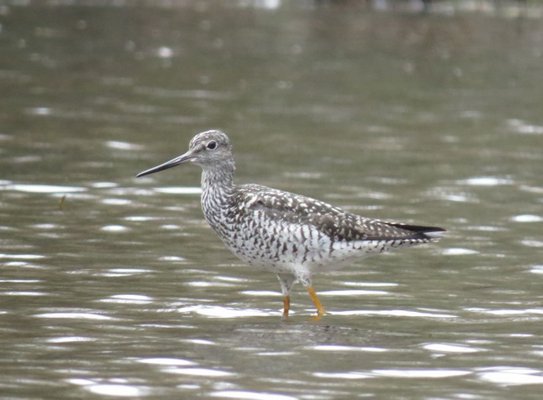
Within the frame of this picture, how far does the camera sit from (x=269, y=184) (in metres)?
16.0

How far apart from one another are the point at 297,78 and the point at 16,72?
502 cm

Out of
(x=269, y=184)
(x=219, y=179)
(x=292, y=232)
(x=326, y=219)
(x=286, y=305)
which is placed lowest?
(x=286, y=305)

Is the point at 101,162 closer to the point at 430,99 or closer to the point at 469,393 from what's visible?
the point at 430,99

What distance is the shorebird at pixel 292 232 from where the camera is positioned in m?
10.6

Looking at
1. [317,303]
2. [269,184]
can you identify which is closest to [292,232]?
[317,303]

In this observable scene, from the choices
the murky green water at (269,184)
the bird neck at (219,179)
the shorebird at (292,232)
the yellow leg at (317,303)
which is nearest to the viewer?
the murky green water at (269,184)

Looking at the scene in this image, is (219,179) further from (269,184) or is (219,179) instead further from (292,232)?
(269,184)

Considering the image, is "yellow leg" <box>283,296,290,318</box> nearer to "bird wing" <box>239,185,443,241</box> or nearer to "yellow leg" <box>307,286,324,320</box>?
"yellow leg" <box>307,286,324,320</box>

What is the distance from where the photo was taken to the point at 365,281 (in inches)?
477

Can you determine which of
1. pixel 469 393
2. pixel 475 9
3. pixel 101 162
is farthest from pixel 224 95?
pixel 475 9

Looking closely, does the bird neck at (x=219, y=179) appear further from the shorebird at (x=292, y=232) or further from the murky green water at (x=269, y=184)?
the murky green water at (x=269, y=184)

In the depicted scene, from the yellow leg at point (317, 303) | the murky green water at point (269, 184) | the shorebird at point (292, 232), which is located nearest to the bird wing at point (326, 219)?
the shorebird at point (292, 232)

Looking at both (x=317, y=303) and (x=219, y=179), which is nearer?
(x=317, y=303)

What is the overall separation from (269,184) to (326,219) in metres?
5.23
